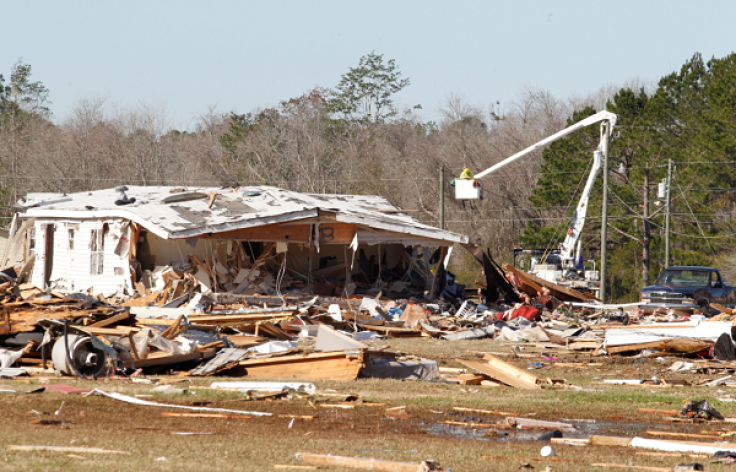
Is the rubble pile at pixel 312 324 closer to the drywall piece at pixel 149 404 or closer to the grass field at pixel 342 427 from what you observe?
the grass field at pixel 342 427

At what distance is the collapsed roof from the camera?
898 inches

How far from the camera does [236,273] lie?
938 inches

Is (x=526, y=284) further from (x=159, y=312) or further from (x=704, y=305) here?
(x=159, y=312)

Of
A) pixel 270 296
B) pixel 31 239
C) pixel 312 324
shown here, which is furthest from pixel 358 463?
pixel 31 239

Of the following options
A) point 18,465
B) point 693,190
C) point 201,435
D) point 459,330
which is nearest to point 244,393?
point 201,435

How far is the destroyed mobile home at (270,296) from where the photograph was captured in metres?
13.0

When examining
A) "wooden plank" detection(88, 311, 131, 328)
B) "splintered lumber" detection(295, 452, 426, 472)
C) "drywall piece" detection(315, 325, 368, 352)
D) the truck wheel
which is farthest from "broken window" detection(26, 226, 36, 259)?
"splintered lumber" detection(295, 452, 426, 472)

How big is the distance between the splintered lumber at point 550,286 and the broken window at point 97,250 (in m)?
12.4

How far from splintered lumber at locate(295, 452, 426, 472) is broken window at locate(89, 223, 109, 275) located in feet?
63.4

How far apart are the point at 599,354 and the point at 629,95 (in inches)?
1173

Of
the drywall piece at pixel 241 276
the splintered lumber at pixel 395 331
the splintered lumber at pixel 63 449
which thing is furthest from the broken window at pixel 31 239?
the splintered lumber at pixel 63 449

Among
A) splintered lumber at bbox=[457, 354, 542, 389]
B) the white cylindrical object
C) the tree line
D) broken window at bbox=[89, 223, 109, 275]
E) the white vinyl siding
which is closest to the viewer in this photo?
the white cylindrical object

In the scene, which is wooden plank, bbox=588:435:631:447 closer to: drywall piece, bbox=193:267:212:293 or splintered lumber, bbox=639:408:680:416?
splintered lumber, bbox=639:408:680:416

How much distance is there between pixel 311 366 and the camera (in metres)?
12.6
